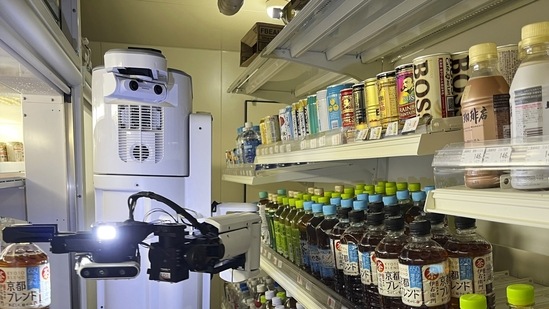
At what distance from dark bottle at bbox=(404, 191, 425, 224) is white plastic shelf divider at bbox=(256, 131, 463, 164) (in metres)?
0.25

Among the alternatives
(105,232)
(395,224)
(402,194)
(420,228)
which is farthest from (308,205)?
(105,232)

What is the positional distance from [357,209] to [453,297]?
1.54 ft

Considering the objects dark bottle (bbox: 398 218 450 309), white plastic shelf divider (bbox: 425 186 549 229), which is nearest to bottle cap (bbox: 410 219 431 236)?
dark bottle (bbox: 398 218 450 309)

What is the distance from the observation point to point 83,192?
7.18 ft

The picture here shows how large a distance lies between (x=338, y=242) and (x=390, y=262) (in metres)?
0.38

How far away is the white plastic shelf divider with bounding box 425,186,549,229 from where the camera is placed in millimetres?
646

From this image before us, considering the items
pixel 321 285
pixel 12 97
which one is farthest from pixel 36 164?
pixel 321 285

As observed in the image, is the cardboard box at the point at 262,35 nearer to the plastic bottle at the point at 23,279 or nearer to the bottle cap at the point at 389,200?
the bottle cap at the point at 389,200

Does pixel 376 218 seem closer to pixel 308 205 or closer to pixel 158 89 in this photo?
pixel 308 205

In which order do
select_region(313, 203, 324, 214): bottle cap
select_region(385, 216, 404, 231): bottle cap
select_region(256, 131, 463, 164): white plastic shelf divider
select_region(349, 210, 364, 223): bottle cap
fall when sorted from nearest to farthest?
select_region(256, 131, 463, 164): white plastic shelf divider, select_region(385, 216, 404, 231): bottle cap, select_region(349, 210, 364, 223): bottle cap, select_region(313, 203, 324, 214): bottle cap

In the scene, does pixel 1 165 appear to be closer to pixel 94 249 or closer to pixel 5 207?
pixel 5 207

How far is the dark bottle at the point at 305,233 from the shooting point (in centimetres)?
188

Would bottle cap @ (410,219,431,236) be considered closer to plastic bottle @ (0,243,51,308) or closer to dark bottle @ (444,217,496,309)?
dark bottle @ (444,217,496,309)

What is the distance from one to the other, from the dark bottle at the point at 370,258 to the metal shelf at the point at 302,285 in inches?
4.1
